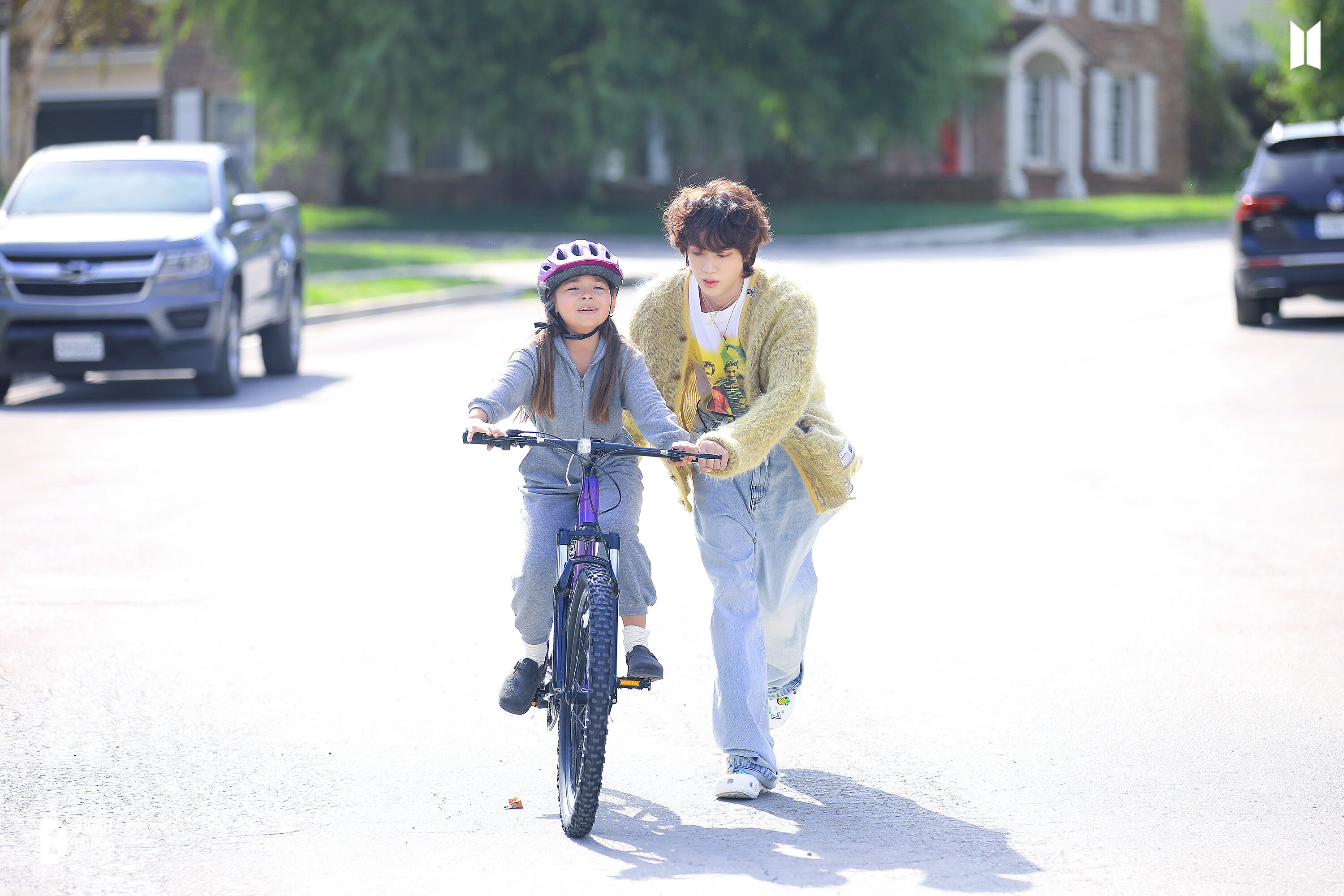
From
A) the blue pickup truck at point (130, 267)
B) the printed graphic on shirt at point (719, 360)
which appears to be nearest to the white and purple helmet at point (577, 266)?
the printed graphic on shirt at point (719, 360)

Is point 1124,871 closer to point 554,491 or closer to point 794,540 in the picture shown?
point 794,540

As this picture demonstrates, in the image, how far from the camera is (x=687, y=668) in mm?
6129

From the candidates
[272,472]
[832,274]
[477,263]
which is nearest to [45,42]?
[477,263]

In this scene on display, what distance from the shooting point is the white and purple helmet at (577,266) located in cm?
465

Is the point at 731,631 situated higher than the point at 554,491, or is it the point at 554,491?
the point at 554,491

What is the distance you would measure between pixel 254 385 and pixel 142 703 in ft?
28.9

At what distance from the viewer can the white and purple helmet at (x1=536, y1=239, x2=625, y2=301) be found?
4.65m

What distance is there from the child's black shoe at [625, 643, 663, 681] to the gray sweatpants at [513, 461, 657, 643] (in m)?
0.14

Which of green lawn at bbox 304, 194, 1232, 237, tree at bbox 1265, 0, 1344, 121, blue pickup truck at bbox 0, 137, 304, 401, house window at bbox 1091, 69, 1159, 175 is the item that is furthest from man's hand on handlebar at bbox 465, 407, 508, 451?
house window at bbox 1091, 69, 1159, 175

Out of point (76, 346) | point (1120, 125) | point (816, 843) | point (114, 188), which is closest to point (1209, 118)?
point (1120, 125)

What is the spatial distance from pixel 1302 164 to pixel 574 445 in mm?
14088

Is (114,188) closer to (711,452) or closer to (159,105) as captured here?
(711,452)

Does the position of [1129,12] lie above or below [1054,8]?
above

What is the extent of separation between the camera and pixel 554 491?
4.75 m
